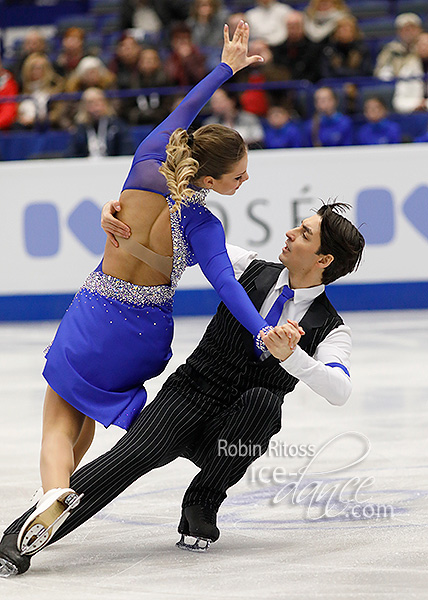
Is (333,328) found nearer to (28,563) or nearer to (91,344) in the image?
(91,344)

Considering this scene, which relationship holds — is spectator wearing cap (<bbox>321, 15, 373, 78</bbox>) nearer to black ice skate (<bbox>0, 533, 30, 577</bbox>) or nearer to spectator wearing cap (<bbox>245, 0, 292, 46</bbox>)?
spectator wearing cap (<bbox>245, 0, 292, 46</bbox>)

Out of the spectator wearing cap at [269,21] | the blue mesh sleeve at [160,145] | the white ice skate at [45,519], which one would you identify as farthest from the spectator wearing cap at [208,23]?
the white ice skate at [45,519]

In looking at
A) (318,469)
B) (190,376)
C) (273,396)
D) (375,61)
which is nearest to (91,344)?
(190,376)

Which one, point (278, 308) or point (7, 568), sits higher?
point (278, 308)

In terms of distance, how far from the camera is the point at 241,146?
9.02ft

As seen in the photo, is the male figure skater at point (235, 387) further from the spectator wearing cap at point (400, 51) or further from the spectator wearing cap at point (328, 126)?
the spectator wearing cap at point (400, 51)

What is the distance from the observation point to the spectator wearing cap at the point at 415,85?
26.9ft

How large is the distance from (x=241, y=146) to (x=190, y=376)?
690 millimetres

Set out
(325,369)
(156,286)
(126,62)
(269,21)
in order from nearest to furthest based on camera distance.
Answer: (325,369) < (156,286) < (126,62) < (269,21)

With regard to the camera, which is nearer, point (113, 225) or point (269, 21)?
point (113, 225)

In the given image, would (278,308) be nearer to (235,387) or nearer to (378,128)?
(235,387)

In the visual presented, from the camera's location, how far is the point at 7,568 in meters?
2.51

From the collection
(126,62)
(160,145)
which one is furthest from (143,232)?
(126,62)

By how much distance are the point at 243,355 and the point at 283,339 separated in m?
0.35
